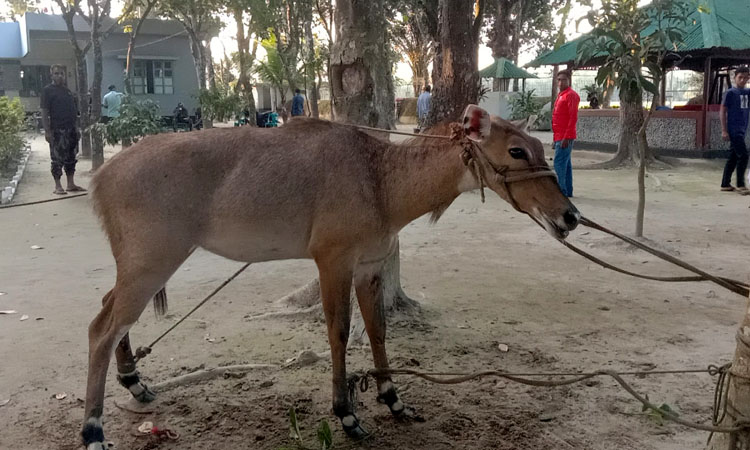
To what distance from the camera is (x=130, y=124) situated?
13.0m

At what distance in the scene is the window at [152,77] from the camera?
29.8m

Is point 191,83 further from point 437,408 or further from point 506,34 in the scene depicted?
point 437,408

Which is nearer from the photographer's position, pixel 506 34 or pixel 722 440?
pixel 722 440

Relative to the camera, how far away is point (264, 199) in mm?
3674

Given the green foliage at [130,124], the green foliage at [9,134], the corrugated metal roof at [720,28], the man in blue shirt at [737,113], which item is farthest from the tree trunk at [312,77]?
the man in blue shirt at [737,113]

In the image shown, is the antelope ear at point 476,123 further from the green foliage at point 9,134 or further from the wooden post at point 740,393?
the green foliage at point 9,134

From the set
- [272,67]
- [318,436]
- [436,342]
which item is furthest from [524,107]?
[318,436]

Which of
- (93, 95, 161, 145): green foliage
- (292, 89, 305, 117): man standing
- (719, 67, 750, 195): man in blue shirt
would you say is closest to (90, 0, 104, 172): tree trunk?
(93, 95, 161, 145): green foliage

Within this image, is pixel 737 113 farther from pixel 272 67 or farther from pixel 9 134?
pixel 9 134

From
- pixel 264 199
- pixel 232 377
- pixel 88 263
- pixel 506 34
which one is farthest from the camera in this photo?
pixel 506 34

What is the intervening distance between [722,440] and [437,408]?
1.78 meters

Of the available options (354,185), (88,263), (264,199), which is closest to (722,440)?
(354,185)

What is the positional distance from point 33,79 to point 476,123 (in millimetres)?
37285

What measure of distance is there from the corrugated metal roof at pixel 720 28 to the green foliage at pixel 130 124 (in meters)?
11.6
